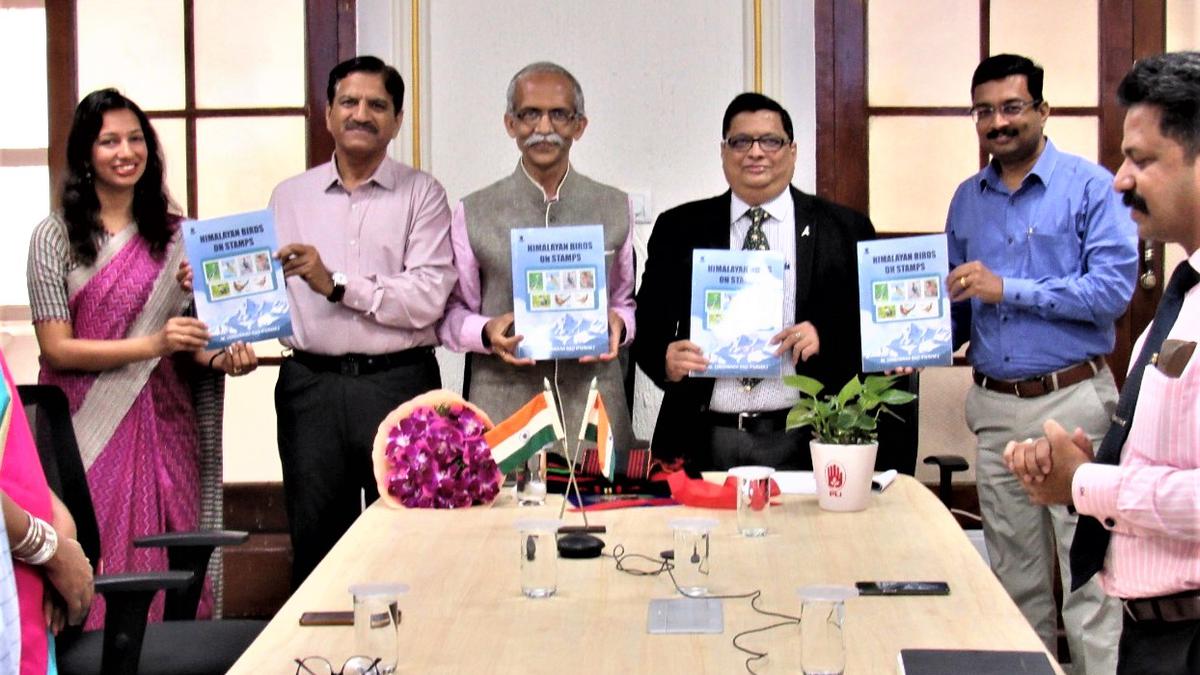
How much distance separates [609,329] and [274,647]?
174 cm

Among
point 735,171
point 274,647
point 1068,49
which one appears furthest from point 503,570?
point 1068,49

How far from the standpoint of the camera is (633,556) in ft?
8.59

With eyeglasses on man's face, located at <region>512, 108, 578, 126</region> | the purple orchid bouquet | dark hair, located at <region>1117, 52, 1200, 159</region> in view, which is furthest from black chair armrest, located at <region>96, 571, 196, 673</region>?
dark hair, located at <region>1117, 52, 1200, 159</region>

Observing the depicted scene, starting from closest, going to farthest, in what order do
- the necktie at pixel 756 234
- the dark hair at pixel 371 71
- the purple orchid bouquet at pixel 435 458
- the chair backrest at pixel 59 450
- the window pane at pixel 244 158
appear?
1. the chair backrest at pixel 59 450
2. the purple orchid bouquet at pixel 435 458
3. the necktie at pixel 756 234
4. the dark hair at pixel 371 71
5. the window pane at pixel 244 158

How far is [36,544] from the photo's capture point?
2.15m

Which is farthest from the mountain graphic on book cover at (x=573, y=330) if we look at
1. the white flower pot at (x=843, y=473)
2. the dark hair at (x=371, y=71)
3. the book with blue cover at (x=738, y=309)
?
the dark hair at (x=371, y=71)

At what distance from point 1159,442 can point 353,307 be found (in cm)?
215

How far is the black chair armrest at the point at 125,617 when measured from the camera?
2521mm

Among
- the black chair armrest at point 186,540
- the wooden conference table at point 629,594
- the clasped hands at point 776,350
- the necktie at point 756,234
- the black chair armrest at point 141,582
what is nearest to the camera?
the wooden conference table at point 629,594

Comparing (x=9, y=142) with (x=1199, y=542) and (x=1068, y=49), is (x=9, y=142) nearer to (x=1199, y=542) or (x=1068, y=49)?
(x=1068, y=49)

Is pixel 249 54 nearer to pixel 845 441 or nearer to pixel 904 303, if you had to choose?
pixel 904 303

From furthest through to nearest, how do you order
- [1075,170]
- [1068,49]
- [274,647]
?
[1068,49], [1075,170], [274,647]

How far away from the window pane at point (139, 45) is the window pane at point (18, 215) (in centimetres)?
48

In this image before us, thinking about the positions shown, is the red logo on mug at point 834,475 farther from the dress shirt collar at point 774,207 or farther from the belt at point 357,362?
the belt at point 357,362
